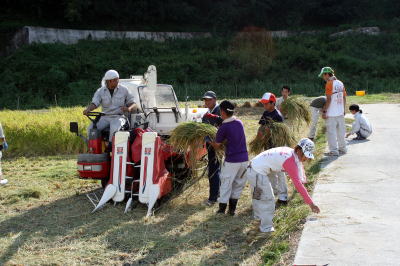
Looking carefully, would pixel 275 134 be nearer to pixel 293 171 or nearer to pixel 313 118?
pixel 293 171

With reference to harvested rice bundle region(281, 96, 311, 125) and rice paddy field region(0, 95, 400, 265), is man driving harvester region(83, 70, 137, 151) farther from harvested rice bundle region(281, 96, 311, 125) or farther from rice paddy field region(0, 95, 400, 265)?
harvested rice bundle region(281, 96, 311, 125)

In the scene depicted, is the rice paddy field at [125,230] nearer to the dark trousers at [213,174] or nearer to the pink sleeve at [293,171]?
the dark trousers at [213,174]

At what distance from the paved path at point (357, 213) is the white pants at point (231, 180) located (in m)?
1.05

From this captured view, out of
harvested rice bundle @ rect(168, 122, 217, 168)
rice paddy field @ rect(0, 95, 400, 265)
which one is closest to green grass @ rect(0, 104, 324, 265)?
rice paddy field @ rect(0, 95, 400, 265)

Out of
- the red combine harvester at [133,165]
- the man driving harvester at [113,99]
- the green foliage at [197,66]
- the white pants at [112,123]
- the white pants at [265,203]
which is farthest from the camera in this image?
the green foliage at [197,66]

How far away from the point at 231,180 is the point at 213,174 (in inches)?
29.1

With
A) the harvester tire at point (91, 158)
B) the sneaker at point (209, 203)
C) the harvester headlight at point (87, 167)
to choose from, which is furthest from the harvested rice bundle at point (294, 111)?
the harvester headlight at point (87, 167)

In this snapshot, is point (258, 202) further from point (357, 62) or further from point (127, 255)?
point (357, 62)

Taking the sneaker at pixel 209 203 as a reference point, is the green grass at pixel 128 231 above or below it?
below

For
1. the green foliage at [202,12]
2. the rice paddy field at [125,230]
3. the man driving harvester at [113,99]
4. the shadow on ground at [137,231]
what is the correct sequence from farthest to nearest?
the green foliage at [202,12]
the man driving harvester at [113,99]
the shadow on ground at [137,231]
the rice paddy field at [125,230]

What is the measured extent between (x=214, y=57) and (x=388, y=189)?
115 ft

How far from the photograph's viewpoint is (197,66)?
3994 cm

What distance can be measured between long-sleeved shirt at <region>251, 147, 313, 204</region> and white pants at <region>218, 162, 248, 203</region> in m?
0.69

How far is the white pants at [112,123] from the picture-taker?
8.41 metres
